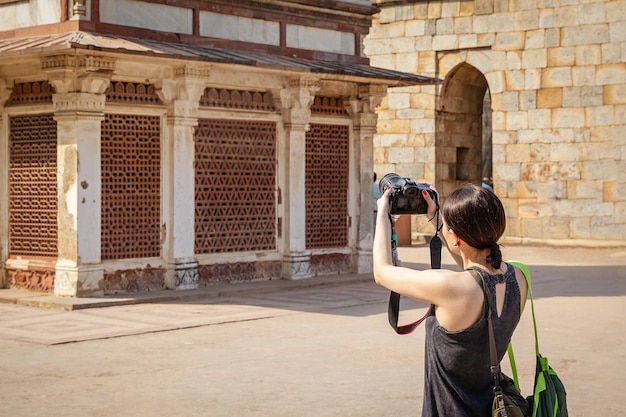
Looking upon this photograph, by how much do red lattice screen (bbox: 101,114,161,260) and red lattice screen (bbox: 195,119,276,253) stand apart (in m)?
0.68

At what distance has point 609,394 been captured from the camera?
777 centimetres

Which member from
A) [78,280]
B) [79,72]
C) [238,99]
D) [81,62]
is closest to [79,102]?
[79,72]

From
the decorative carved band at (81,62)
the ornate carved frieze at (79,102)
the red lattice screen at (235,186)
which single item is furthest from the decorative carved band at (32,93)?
the red lattice screen at (235,186)

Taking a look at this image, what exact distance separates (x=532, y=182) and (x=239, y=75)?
9.70 m

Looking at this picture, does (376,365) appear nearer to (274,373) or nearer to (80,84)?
(274,373)

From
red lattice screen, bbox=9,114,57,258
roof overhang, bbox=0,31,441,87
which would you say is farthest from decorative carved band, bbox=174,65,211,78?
red lattice screen, bbox=9,114,57,258

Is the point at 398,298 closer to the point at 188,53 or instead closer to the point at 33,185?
the point at 188,53

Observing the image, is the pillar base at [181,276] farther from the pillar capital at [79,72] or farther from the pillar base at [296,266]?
the pillar capital at [79,72]

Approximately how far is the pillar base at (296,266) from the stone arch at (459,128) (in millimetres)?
8633

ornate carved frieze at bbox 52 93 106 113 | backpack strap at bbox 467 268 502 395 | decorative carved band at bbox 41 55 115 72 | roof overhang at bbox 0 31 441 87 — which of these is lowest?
backpack strap at bbox 467 268 502 395

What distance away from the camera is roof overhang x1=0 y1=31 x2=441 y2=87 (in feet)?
39.2

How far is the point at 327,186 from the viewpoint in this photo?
52.6ft

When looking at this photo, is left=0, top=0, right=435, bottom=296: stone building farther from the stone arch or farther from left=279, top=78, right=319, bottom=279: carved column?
the stone arch

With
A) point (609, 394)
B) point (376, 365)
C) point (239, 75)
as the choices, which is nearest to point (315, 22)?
point (239, 75)
